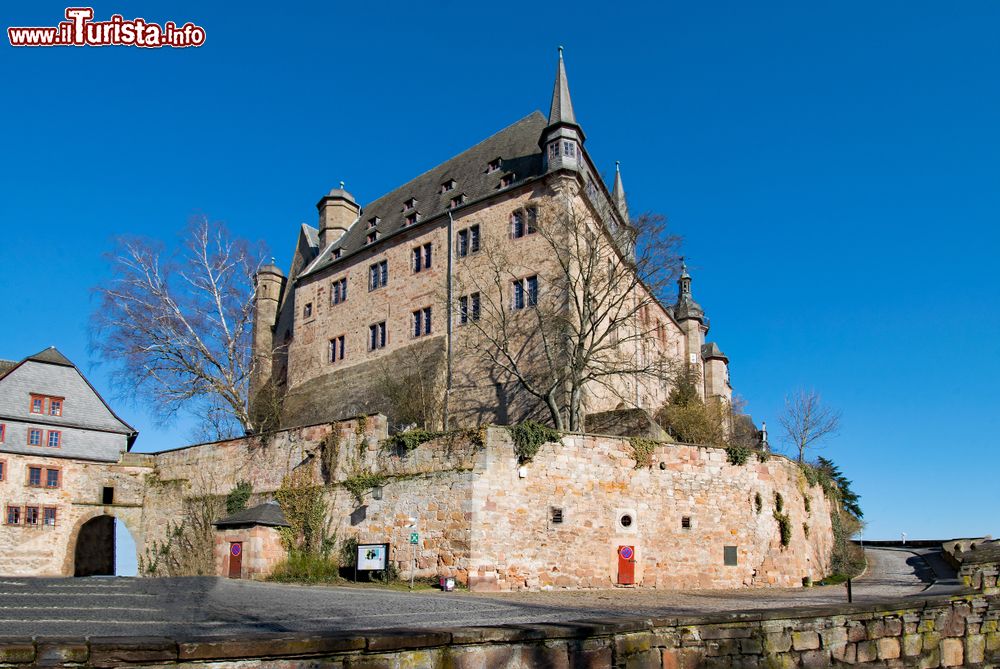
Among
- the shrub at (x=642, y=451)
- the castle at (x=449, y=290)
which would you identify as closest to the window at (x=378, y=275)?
the castle at (x=449, y=290)

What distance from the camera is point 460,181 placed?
3988 cm

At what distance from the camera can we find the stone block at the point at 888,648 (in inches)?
367

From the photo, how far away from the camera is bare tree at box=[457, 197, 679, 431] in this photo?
97.6 feet

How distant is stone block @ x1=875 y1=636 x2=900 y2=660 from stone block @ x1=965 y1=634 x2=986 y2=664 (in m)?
1.66

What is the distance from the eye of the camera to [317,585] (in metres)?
20.4

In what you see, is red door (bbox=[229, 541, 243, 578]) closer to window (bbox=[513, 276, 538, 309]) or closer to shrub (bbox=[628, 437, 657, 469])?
shrub (bbox=[628, 437, 657, 469])

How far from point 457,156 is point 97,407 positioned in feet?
73.0

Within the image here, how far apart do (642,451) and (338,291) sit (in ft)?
80.4

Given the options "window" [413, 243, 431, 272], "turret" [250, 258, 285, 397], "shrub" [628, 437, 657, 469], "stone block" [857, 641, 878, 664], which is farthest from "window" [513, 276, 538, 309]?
"stone block" [857, 641, 878, 664]

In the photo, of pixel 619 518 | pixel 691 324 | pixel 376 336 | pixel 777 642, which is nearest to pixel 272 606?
pixel 777 642

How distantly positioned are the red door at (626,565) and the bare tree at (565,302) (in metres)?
6.41

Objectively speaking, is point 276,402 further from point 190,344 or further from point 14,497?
A: point 14,497

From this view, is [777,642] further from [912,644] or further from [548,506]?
[548,506]

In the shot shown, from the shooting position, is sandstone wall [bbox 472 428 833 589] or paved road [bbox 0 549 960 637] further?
sandstone wall [bbox 472 428 833 589]
